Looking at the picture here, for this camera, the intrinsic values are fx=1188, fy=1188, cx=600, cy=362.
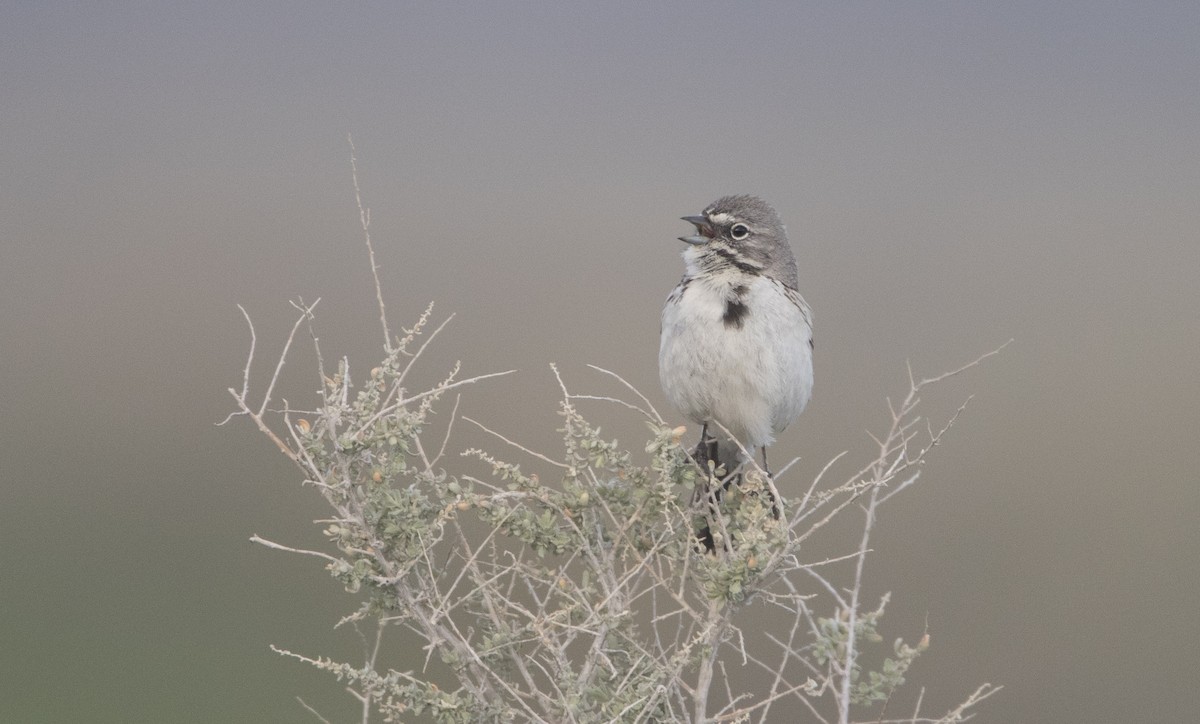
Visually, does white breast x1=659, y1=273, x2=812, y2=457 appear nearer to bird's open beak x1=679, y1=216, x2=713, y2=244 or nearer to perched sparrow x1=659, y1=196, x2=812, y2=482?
perched sparrow x1=659, y1=196, x2=812, y2=482

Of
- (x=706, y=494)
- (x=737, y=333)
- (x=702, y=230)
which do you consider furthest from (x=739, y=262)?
(x=706, y=494)

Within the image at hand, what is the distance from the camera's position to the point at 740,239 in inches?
182

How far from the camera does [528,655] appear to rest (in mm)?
3262

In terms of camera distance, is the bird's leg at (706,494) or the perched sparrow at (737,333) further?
the perched sparrow at (737,333)

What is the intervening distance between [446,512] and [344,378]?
0.47 metres

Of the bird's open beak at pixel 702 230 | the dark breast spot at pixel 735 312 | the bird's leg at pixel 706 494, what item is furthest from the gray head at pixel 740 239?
the bird's leg at pixel 706 494

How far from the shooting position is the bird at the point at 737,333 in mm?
4402

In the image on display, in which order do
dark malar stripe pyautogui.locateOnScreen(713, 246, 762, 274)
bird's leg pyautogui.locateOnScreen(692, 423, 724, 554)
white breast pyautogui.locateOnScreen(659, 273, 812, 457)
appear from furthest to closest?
1. dark malar stripe pyautogui.locateOnScreen(713, 246, 762, 274)
2. white breast pyautogui.locateOnScreen(659, 273, 812, 457)
3. bird's leg pyautogui.locateOnScreen(692, 423, 724, 554)

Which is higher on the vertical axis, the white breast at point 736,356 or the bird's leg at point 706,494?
the white breast at point 736,356

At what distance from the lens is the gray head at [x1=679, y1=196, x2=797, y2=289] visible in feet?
15.1

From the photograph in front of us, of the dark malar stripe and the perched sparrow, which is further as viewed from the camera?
the dark malar stripe

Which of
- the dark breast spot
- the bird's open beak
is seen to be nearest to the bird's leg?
the dark breast spot

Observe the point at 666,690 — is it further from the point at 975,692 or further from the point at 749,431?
the point at 749,431

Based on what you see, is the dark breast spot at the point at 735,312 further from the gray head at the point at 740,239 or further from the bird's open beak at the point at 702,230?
the bird's open beak at the point at 702,230
